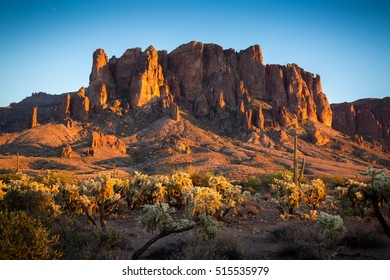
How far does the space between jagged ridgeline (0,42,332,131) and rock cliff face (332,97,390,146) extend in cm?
768

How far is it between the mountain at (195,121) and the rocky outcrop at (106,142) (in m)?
0.21

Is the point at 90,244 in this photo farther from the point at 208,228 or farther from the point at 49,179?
the point at 49,179

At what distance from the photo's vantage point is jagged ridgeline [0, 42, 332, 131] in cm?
8650

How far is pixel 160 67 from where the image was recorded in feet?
326

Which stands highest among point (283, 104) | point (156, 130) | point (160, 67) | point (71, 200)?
point (160, 67)

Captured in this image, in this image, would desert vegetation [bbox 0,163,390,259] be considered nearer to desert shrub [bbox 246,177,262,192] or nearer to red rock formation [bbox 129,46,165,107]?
desert shrub [bbox 246,177,262,192]

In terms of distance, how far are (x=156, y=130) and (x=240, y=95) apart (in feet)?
102

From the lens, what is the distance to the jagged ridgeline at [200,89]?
86.5 metres

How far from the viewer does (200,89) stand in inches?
3935

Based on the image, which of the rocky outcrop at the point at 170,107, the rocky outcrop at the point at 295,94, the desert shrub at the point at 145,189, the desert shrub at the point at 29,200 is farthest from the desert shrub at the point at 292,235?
the rocky outcrop at the point at 295,94

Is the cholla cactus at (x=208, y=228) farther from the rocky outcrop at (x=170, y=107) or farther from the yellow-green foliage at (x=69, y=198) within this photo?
the rocky outcrop at (x=170, y=107)

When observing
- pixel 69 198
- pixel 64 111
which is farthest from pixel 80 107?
pixel 69 198
